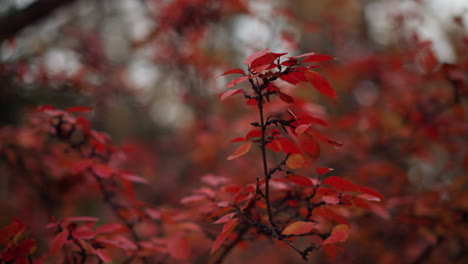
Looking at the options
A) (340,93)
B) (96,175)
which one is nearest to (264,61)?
(96,175)

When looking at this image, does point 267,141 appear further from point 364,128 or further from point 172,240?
point 364,128

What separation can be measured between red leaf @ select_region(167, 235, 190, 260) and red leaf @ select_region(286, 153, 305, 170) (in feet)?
1.63

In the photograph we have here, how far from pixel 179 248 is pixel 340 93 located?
3821 millimetres

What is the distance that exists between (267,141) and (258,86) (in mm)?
135

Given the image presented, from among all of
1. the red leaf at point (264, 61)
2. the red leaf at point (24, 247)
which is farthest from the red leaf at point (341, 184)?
the red leaf at point (24, 247)

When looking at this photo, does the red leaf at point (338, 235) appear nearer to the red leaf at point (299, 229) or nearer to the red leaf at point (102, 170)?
the red leaf at point (299, 229)

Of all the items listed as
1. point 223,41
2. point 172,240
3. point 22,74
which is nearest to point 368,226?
point 172,240

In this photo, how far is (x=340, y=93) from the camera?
430 cm

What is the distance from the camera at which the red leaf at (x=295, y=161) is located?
713 millimetres

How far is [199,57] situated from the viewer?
2895 millimetres

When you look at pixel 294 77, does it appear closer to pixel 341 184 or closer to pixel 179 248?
pixel 341 184

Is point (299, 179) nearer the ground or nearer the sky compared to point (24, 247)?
nearer the sky

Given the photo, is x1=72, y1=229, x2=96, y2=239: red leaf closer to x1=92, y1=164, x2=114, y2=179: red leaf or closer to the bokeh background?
x1=92, y1=164, x2=114, y2=179: red leaf

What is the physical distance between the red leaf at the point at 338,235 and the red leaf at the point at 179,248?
0.48 metres
